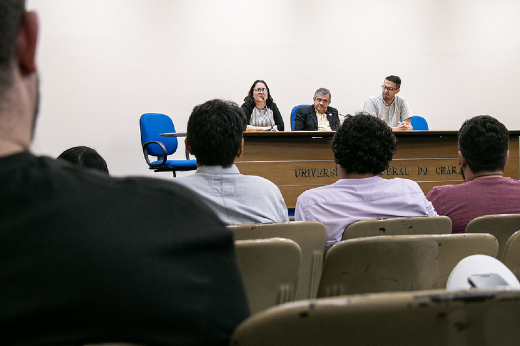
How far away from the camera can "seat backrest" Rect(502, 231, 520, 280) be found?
1.11 m

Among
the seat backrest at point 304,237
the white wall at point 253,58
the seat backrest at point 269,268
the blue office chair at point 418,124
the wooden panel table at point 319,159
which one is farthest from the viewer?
the white wall at point 253,58

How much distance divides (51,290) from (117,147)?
18.5 feet

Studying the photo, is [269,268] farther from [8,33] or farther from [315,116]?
[315,116]

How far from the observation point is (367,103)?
5.16 metres

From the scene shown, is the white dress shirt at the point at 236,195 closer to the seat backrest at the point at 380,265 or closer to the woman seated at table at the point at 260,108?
the seat backrest at the point at 380,265

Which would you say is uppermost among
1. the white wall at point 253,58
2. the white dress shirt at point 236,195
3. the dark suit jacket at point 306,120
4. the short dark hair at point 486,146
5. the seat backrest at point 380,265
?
Answer: the white wall at point 253,58

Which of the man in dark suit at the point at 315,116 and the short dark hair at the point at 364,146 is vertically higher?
the man in dark suit at the point at 315,116

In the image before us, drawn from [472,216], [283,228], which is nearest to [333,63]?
[472,216]

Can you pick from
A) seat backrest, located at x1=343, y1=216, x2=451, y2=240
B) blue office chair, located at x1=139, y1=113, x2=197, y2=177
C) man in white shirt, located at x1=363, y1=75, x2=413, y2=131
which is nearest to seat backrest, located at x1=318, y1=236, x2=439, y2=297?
seat backrest, located at x1=343, y1=216, x2=451, y2=240

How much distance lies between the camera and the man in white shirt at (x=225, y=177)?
1.59 meters

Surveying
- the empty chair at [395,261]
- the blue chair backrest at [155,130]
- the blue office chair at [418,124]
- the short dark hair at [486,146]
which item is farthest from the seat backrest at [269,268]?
the blue office chair at [418,124]

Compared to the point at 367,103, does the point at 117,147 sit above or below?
below

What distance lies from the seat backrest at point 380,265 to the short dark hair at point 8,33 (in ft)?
2.64

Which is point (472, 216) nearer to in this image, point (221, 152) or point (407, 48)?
point (221, 152)
